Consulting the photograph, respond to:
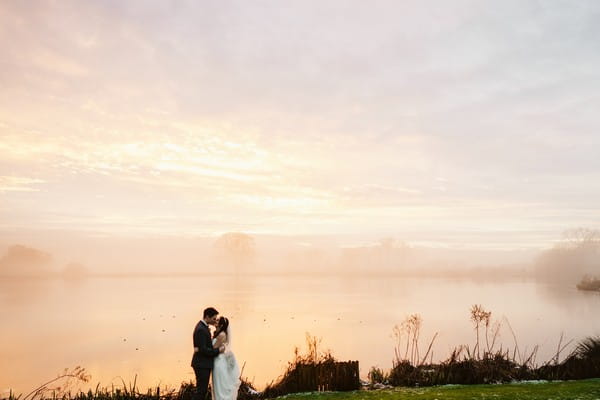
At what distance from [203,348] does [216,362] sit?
55 cm

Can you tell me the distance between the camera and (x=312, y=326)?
39969mm

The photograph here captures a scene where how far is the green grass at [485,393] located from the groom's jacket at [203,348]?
3.15 m

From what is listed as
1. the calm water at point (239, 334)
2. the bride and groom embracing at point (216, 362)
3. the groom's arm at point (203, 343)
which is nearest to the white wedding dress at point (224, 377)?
the bride and groom embracing at point (216, 362)

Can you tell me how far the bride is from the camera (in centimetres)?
1061

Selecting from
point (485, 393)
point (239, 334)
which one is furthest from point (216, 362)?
point (239, 334)

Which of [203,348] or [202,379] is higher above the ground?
[203,348]

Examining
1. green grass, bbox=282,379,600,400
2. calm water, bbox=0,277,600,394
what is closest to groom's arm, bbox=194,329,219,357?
green grass, bbox=282,379,600,400

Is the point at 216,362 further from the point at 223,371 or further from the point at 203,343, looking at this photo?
the point at 203,343

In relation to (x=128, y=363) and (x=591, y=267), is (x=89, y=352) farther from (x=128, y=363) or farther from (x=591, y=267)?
(x=591, y=267)

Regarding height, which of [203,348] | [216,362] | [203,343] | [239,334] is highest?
[203,343]

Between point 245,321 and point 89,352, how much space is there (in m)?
14.4

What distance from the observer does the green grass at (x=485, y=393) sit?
1157 cm

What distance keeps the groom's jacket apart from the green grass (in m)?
3.15

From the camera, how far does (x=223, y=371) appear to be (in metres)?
10.7
